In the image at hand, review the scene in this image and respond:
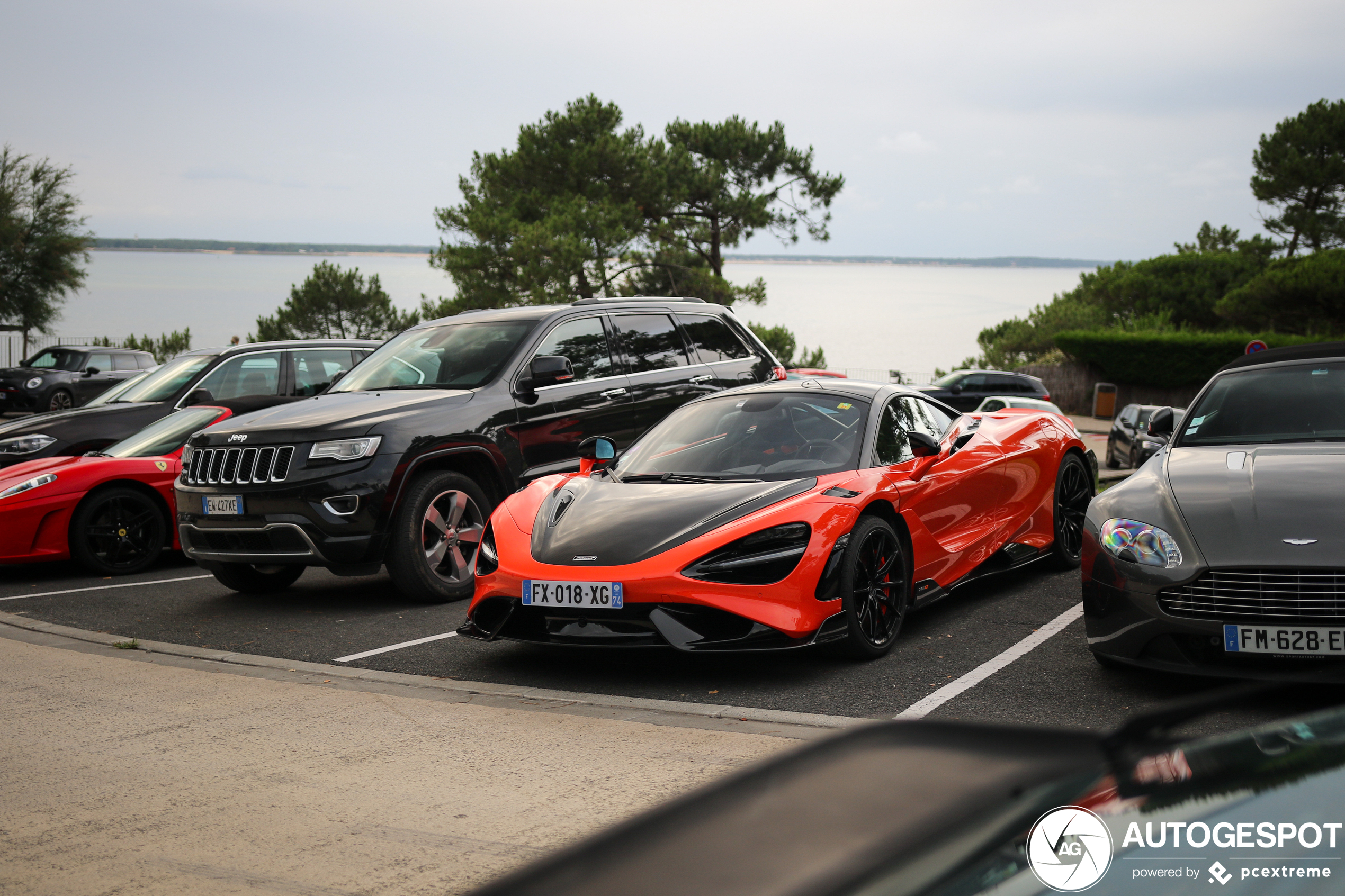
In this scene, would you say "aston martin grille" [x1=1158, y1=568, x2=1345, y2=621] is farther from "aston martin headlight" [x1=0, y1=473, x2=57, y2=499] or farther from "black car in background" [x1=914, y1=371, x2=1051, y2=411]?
"black car in background" [x1=914, y1=371, x2=1051, y2=411]

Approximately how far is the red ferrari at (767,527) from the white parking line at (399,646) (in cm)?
87

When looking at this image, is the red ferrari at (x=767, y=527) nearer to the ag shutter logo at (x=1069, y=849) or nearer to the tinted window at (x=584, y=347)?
the tinted window at (x=584, y=347)

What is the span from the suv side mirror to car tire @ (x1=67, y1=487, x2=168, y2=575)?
15.5 ft

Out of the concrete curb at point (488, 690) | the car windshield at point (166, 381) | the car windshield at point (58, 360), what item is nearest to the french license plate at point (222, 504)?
the concrete curb at point (488, 690)

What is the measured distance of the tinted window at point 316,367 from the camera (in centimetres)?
→ 1100

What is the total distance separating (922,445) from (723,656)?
5.33 ft

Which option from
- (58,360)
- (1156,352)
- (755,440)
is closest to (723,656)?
(755,440)

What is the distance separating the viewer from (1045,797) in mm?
1218

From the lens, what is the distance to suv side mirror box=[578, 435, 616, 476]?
6449 millimetres

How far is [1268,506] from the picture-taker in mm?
4734

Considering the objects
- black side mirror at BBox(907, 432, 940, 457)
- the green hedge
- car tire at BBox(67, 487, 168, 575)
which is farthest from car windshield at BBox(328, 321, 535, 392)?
the green hedge

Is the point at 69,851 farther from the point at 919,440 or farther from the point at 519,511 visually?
the point at 919,440

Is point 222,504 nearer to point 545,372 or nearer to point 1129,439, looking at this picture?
point 545,372

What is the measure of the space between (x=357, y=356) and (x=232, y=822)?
8271 millimetres
